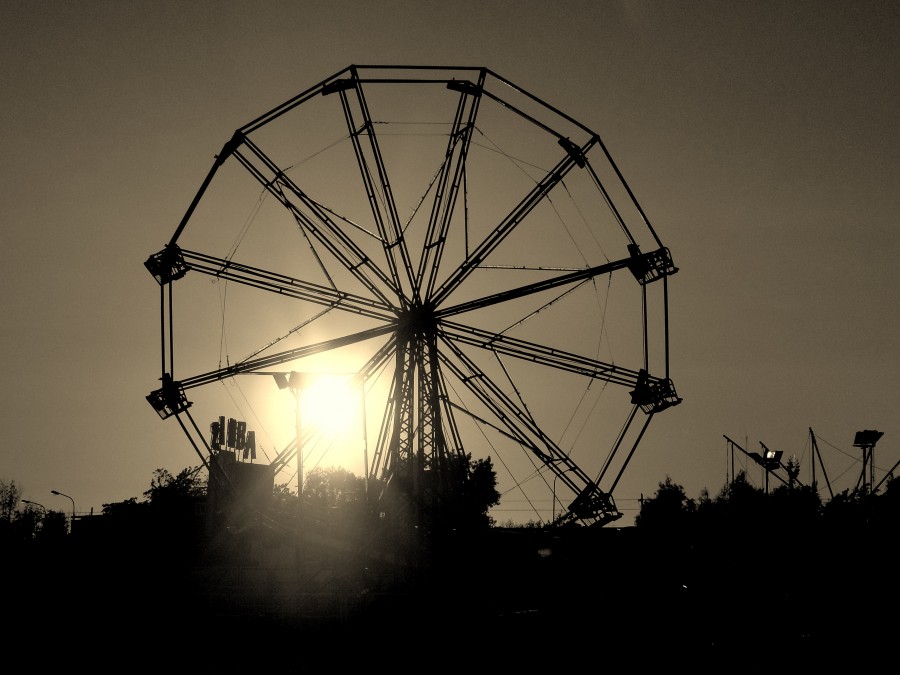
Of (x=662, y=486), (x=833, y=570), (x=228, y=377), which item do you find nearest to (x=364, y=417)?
(x=228, y=377)

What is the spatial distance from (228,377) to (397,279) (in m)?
9.48

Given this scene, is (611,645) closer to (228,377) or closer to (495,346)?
(495,346)

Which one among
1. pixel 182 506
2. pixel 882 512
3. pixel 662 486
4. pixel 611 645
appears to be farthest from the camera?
pixel 662 486

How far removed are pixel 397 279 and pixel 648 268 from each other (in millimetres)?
11960

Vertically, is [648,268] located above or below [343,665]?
above

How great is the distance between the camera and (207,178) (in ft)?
193

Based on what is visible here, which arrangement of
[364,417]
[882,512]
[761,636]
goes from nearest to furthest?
1. [761,636]
2. [364,417]
3. [882,512]

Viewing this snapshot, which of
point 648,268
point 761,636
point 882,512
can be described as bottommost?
point 761,636

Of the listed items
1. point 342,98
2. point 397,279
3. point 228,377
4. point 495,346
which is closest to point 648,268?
point 495,346

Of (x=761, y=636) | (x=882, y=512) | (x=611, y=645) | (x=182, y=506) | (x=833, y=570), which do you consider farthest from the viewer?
(x=182, y=506)

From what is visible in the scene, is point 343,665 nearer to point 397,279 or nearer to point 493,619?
point 493,619

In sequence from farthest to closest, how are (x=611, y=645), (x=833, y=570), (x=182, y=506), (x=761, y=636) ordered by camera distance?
(x=182, y=506) → (x=833, y=570) → (x=761, y=636) → (x=611, y=645)

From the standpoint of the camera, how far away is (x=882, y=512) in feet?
292

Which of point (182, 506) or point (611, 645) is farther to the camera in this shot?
point (182, 506)
